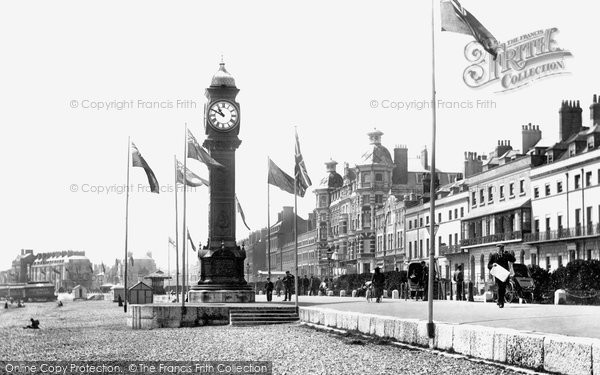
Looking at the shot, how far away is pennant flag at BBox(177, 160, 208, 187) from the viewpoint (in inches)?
1810

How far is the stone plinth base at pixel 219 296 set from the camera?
45.3 m

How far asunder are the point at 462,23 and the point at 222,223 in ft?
88.7

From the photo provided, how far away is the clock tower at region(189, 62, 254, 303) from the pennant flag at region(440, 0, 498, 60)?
2619 centimetres

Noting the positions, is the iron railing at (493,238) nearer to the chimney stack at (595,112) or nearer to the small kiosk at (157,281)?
the chimney stack at (595,112)

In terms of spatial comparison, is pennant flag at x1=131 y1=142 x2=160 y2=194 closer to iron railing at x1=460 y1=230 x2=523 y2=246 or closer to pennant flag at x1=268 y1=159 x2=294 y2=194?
pennant flag at x1=268 y1=159 x2=294 y2=194

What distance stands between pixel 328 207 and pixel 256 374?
122 m

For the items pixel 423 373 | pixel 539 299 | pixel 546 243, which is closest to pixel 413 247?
pixel 546 243

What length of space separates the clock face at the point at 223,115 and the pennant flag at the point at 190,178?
274 centimetres

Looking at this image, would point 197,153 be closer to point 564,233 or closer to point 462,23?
point 462,23

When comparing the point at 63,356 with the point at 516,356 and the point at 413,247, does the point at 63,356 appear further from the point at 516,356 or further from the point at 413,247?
the point at 413,247

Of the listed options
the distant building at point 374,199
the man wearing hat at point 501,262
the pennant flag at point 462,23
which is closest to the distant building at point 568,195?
the man wearing hat at point 501,262

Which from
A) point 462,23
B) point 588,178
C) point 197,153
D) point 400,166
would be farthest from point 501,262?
point 400,166

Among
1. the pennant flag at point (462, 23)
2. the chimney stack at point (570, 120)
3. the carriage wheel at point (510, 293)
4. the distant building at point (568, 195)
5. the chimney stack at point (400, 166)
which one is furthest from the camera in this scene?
the chimney stack at point (400, 166)

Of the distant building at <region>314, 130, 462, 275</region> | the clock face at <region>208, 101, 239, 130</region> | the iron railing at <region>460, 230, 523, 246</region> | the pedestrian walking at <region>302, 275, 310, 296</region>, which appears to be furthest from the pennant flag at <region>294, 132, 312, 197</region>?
the distant building at <region>314, 130, 462, 275</region>
